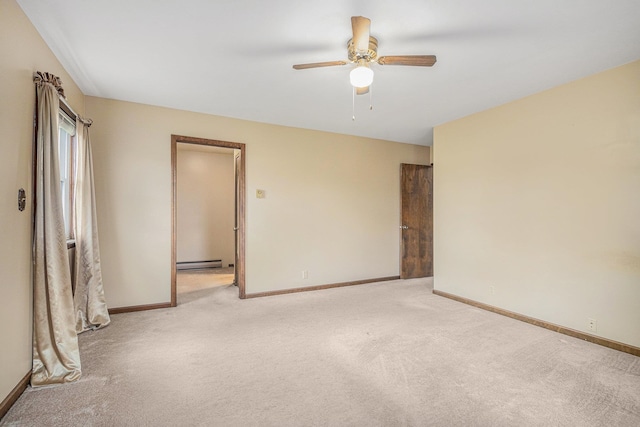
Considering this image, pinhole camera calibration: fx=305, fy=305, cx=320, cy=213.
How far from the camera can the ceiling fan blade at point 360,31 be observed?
6.07 ft

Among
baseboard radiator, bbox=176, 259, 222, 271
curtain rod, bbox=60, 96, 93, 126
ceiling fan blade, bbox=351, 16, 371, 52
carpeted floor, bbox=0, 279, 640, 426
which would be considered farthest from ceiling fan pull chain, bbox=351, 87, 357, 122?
baseboard radiator, bbox=176, 259, 222, 271

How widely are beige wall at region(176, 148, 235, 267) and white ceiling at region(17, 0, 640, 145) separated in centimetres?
309

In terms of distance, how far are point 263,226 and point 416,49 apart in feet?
9.81

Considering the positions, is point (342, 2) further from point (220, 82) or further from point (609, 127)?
point (609, 127)

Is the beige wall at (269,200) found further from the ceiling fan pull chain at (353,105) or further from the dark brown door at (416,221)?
the ceiling fan pull chain at (353,105)

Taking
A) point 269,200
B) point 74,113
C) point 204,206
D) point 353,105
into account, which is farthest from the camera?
point 204,206

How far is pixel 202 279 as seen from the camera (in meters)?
5.62

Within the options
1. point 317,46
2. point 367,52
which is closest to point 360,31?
point 367,52

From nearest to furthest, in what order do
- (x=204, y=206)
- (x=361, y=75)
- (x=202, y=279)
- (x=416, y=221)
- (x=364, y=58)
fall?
(x=361, y=75), (x=364, y=58), (x=202, y=279), (x=416, y=221), (x=204, y=206)

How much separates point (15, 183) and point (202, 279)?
391cm

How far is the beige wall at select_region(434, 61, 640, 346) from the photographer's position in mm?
2740

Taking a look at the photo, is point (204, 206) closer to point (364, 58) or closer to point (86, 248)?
point (86, 248)

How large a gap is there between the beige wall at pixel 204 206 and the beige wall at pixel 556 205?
15.4ft

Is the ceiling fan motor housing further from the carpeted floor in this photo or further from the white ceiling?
the carpeted floor
